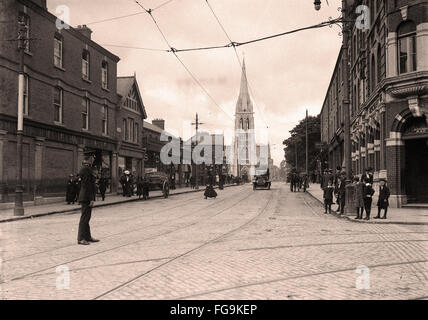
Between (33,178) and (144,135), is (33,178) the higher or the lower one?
the lower one

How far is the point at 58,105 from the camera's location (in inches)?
983

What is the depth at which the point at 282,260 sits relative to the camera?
25.4 ft

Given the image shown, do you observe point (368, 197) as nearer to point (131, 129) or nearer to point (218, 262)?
point (218, 262)

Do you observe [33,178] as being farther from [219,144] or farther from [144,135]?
[219,144]

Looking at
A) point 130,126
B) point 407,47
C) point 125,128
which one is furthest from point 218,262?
point 130,126

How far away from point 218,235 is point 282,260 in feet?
11.3

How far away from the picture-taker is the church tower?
12588 cm

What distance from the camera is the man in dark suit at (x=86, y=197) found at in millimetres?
9570

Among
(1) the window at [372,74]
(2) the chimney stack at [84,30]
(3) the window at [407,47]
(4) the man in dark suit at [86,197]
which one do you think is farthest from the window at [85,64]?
(4) the man in dark suit at [86,197]

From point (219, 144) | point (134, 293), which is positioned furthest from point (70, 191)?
point (219, 144)

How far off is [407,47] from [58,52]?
1834 cm

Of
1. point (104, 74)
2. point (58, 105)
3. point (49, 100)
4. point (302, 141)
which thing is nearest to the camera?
point (49, 100)

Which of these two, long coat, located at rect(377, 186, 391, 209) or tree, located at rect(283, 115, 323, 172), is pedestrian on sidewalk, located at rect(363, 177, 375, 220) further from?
tree, located at rect(283, 115, 323, 172)
